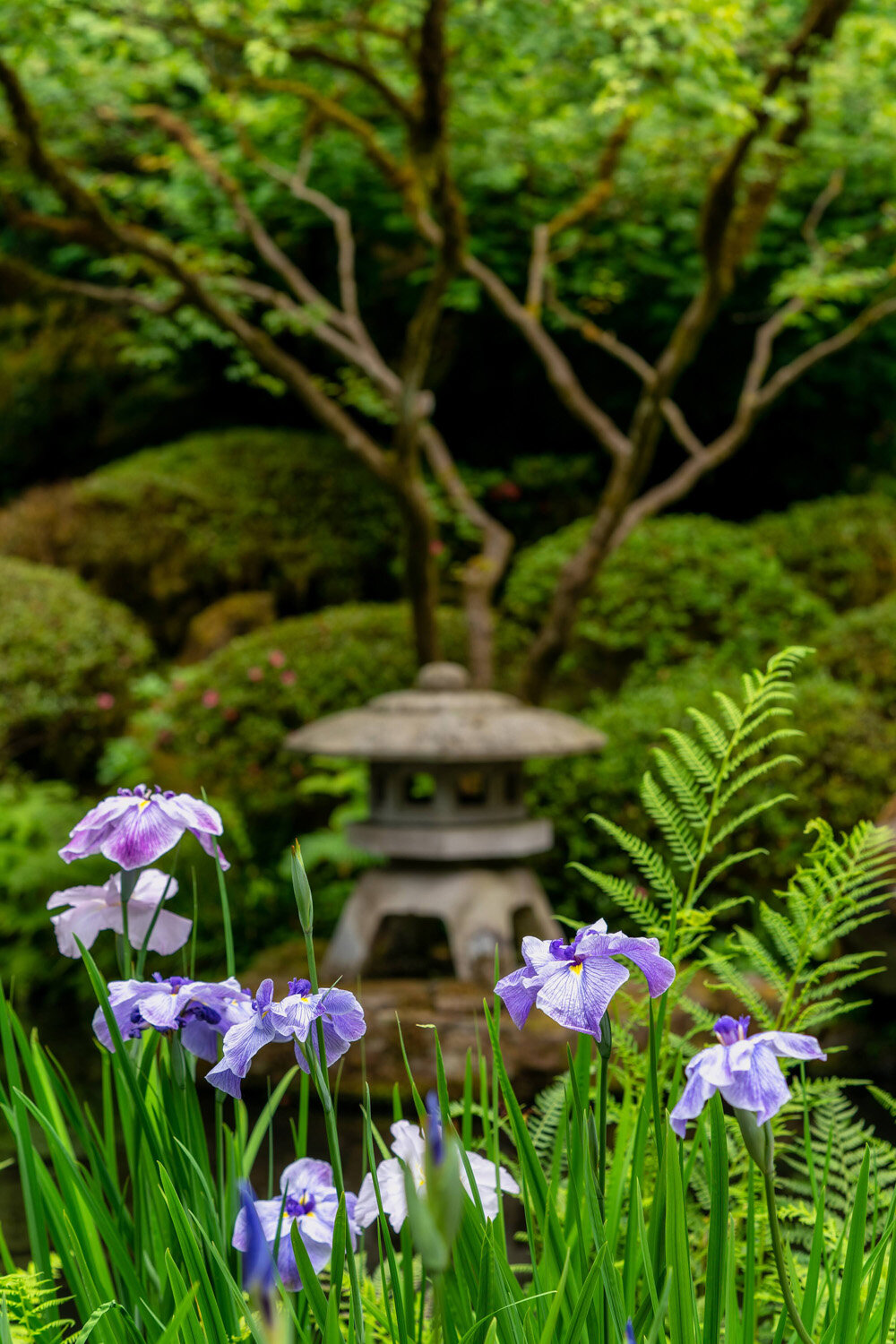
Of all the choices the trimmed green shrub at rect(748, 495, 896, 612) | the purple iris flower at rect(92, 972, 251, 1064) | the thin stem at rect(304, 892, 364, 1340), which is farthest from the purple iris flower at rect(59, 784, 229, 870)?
the trimmed green shrub at rect(748, 495, 896, 612)

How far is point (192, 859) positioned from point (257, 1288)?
4807 millimetres

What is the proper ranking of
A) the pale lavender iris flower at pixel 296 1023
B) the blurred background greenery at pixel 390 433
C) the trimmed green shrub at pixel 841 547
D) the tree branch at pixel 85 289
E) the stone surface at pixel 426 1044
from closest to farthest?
the pale lavender iris flower at pixel 296 1023
the stone surface at pixel 426 1044
the blurred background greenery at pixel 390 433
the tree branch at pixel 85 289
the trimmed green shrub at pixel 841 547

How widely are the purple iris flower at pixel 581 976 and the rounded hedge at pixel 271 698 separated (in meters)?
5.12

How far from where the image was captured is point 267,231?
959 cm

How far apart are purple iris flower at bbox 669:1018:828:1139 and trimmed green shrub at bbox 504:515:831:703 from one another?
5.97 meters

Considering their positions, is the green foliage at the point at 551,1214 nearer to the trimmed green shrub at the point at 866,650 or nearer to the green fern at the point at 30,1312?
the green fern at the point at 30,1312

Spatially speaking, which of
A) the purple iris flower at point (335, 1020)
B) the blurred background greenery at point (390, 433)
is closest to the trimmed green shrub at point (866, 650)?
the blurred background greenery at point (390, 433)

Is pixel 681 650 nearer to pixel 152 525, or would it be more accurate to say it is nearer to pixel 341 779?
pixel 341 779

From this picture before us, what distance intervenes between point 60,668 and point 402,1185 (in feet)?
20.9

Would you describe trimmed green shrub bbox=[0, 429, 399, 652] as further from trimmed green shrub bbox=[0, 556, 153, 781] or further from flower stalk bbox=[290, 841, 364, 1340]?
flower stalk bbox=[290, 841, 364, 1340]

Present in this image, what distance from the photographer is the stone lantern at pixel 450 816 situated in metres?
4.42

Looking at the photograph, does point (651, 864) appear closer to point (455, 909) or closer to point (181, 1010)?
point (181, 1010)

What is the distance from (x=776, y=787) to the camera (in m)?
4.88

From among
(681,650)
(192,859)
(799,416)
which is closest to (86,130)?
(192,859)
